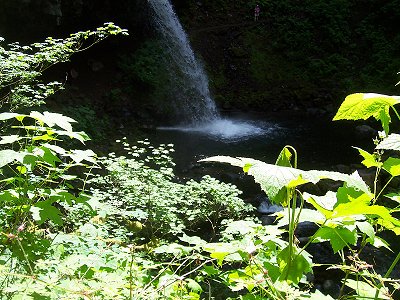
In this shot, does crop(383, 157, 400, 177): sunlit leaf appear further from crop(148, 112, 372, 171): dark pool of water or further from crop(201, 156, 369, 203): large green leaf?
crop(148, 112, 372, 171): dark pool of water

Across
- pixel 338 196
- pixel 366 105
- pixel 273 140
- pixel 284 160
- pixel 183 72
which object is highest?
pixel 183 72

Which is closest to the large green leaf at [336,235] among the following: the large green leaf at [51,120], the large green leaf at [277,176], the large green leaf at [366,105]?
the large green leaf at [277,176]

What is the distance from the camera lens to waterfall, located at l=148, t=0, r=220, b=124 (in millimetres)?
8898

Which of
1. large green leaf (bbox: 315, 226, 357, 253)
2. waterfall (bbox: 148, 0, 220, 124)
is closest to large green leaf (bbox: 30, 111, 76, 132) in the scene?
large green leaf (bbox: 315, 226, 357, 253)

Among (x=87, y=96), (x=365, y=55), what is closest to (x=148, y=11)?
(x=87, y=96)

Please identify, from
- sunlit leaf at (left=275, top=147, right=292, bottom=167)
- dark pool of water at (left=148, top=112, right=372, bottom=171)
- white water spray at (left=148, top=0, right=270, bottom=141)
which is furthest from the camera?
white water spray at (left=148, top=0, right=270, bottom=141)

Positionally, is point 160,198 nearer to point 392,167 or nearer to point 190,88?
point 392,167

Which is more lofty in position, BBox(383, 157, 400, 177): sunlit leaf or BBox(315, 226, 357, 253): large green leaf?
BBox(383, 157, 400, 177): sunlit leaf

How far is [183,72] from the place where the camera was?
9.55 metres

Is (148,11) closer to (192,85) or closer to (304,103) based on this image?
(192,85)

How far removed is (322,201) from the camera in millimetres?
917

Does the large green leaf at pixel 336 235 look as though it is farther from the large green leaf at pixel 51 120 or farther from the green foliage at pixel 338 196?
the large green leaf at pixel 51 120

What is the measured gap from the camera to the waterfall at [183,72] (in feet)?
29.2

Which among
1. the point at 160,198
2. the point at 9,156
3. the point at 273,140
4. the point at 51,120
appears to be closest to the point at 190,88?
the point at 273,140
